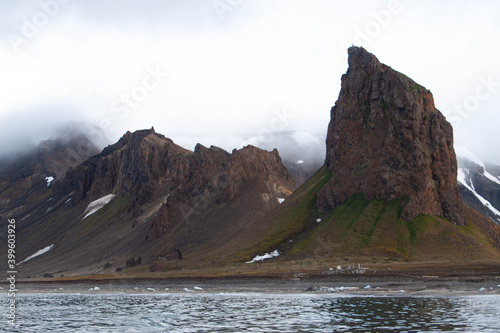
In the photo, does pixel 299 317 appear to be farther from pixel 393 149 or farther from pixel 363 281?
pixel 393 149

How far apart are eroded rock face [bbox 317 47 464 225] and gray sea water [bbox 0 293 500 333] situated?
100m

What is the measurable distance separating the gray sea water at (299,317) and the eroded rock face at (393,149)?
329 feet

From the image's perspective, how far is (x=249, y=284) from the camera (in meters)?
118

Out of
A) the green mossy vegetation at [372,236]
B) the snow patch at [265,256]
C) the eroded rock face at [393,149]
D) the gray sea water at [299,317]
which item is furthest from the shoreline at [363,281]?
the eroded rock face at [393,149]

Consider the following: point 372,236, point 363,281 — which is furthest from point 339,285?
point 372,236

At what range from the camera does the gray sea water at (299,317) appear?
45625 millimetres

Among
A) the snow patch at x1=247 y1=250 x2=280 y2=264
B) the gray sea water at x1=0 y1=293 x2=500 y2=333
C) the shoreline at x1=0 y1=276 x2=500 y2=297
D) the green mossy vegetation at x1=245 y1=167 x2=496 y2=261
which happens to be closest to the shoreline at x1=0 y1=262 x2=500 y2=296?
the shoreline at x1=0 y1=276 x2=500 y2=297

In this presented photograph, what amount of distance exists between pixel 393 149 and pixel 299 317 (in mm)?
128224

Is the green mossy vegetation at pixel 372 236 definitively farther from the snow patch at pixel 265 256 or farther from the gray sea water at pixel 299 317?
the gray sea water at pixel 299 317

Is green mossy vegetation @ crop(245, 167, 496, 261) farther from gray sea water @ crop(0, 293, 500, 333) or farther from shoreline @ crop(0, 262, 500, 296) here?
gray sea water @ crop(0, 293, 500, 333)

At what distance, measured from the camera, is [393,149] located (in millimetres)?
170875

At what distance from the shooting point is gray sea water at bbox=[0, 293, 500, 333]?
150 ft

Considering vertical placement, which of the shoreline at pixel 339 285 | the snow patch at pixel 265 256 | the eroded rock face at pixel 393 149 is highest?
the eroded rock face at pixel 393 149

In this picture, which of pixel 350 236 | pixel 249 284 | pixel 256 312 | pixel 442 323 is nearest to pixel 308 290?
pixel 249 284
